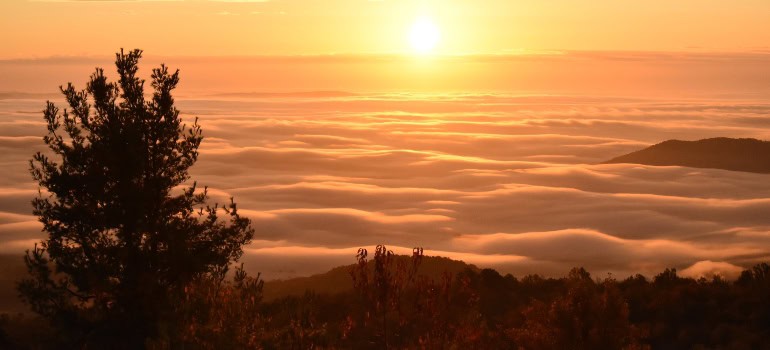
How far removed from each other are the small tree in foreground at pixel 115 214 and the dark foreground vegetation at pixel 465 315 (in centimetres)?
95

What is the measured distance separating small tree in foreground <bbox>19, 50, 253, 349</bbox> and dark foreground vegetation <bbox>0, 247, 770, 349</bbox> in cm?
95

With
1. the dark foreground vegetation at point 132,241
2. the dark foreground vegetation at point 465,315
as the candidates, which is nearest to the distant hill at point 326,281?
the dark foreground vegetation at point 465,315

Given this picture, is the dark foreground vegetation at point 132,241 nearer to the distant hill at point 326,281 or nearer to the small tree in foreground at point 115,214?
the small tree in foreground at point 115,214

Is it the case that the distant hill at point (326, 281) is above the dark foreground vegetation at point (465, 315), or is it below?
above

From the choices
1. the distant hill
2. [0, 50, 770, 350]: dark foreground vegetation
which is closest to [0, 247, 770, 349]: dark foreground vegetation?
[0, 50, 770, 350]: dark foreground vegetation

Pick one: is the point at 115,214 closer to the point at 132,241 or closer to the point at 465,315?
the point at 132,241

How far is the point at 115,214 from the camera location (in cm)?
2273

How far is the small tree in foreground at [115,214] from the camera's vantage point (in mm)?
22250

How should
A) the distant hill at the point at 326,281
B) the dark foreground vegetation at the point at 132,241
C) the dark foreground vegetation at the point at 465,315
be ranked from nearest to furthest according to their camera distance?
the dark foreground vegetation at the point at 465,315, the dark foreground vegetation at the point at 132,241, the distant hill at the point at 326,281

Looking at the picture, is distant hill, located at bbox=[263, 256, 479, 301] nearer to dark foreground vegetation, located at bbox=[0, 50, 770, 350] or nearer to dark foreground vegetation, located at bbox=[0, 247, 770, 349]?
dark foreground vegetation, located at bbox=[0, 247, 770, 349]

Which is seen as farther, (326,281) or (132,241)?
(326,281)

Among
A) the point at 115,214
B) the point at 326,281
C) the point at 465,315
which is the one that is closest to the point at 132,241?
the point at 115,214

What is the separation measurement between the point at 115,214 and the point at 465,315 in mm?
8952

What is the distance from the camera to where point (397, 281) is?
11875 mm
